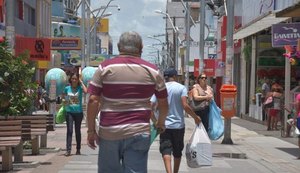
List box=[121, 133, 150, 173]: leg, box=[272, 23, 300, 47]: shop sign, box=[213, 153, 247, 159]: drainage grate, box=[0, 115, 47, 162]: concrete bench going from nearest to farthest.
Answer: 1. box=[121, 133, 150, 173]: leg
2. box=[0, 115, 47, 162]: concrete bench
3. box=[213, 153, 247, 159]: drainage grate
4. box=[272, 23, 300, 47]: shop sign

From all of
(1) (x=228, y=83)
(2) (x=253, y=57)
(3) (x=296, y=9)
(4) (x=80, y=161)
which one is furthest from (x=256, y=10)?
(4) (x=80, y=161)

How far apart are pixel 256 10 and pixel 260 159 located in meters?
15.9

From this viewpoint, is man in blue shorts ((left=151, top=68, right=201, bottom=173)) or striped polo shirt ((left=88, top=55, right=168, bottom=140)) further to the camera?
man in blue shorts ((left=151, top=68, right=201, bottom=173))

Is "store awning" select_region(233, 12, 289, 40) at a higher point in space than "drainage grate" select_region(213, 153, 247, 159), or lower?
higher

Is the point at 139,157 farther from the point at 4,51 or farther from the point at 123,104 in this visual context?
the point at 4,51

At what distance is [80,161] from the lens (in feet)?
44.3

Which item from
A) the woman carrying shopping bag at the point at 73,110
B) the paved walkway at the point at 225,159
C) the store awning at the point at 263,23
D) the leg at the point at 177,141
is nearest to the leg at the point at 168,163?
the leg at the point at 177,141

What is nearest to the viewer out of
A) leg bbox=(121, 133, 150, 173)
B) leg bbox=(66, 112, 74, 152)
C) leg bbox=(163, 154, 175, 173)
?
leg bbox=(121, 133, 150, 173)

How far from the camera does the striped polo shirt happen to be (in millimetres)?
6625

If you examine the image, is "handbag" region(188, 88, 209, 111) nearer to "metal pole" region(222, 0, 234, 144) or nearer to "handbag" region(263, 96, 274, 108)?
"metal pole" region(222, 0, 234, 144)

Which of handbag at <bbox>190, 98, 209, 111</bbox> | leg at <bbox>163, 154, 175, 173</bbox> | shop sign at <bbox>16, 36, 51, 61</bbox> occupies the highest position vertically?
shop sign at <bbox>16, 36, 51, 61</bbox>

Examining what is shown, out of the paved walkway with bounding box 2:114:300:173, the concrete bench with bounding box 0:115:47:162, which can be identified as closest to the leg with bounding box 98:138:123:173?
the paved walkway with bounding box 2:114:300:173

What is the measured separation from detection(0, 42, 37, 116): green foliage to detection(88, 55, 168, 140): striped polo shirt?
574 cm

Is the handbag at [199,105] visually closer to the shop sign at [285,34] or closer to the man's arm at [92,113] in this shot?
the shop sign at [285,34]
